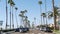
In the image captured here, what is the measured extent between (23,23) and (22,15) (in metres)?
32.0

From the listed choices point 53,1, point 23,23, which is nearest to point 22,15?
point 23,23

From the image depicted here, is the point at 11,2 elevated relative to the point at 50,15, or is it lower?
elevated

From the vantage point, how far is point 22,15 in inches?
5999

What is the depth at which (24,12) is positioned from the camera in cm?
15012

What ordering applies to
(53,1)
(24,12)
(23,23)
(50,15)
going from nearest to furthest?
(53,1), (50,15), (24,12), (23,23)

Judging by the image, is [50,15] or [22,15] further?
[22,15]

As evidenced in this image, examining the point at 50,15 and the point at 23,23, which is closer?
the point at 50,15

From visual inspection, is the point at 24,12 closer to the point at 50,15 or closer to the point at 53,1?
the point at 50,15

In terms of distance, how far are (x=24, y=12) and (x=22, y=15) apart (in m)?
3.78

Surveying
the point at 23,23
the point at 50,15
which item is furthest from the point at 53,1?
the point at 23,23

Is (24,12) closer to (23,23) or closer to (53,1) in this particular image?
(23,23)

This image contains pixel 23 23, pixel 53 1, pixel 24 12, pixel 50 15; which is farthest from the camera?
pixel 23 23

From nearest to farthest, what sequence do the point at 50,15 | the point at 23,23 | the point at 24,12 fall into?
the point at 50,15
the point at 24,12
the point at 23,23

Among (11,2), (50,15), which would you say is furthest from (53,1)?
(11,2)
